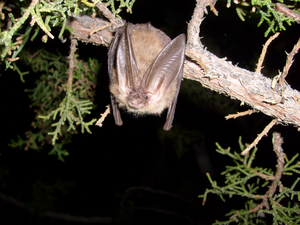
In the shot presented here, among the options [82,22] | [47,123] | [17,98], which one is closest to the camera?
[82,22]

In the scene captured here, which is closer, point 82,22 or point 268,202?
point 82,22

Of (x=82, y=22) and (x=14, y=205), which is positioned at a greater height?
(x=82, y=22)

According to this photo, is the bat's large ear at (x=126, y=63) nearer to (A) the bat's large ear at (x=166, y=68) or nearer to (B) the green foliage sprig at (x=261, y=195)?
(A) the bat's large ear at (x=166, y=68)

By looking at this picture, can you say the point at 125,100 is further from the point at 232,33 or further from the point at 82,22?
the point at 232,33

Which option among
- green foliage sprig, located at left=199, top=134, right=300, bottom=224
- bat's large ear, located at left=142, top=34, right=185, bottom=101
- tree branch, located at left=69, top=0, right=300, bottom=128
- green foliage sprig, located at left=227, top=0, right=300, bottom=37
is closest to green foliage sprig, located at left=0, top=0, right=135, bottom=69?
bat's large ear, located at left=142, top=34, right=185, bottom=101

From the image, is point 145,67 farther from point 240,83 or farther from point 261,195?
point 261,195

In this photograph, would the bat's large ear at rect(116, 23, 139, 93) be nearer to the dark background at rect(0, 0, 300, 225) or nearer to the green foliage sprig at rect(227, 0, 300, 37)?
the green foliage sprig at rect(227, 0, 300, 37)

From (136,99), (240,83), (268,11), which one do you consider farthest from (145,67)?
(268,11)

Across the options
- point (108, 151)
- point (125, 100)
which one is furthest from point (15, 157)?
point (125, 100)
